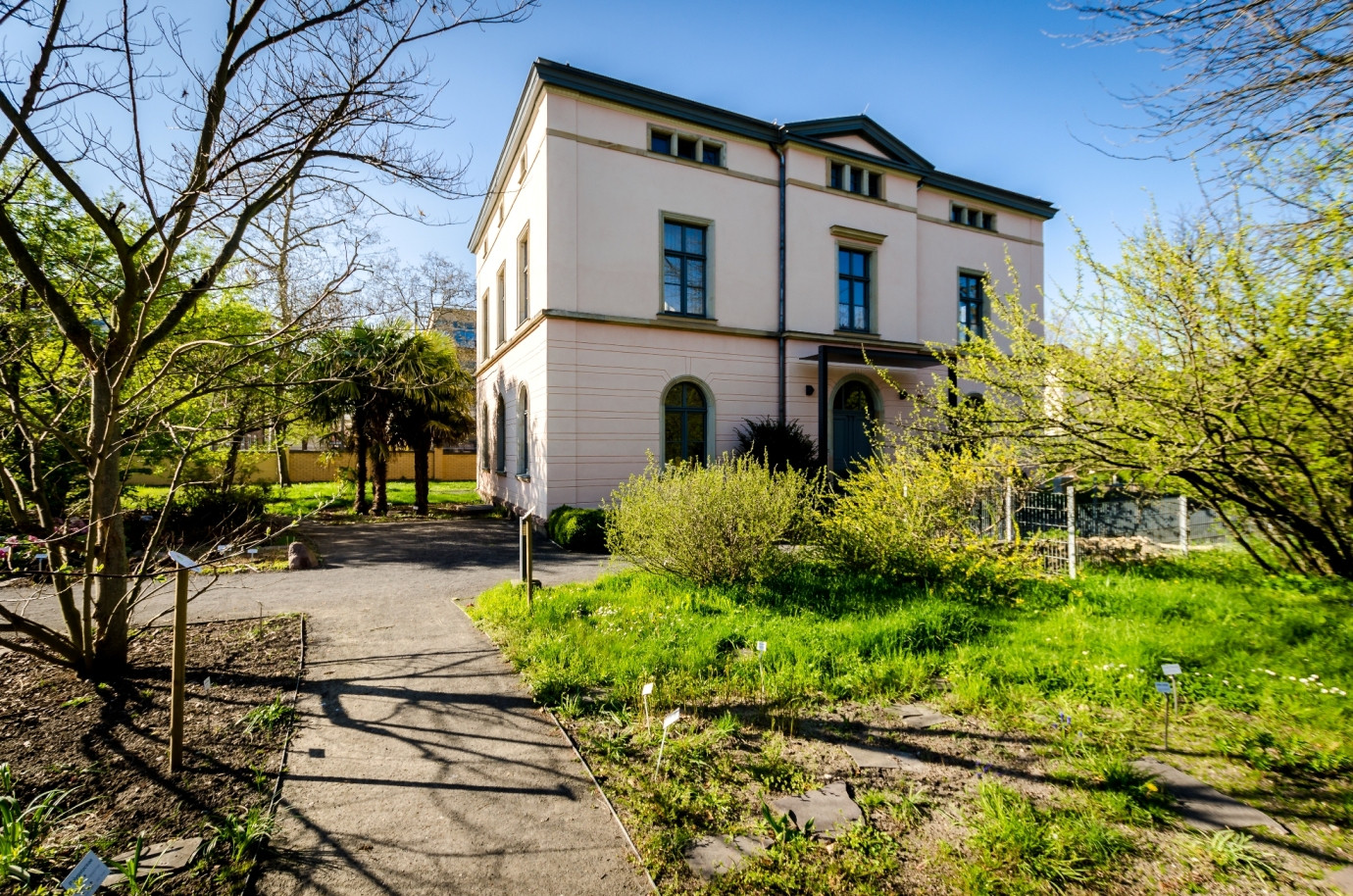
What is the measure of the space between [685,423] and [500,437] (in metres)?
6.31

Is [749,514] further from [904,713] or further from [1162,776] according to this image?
[1162,776]

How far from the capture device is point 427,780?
305cm

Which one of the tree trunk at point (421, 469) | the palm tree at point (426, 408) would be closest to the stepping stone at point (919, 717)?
the palm tree at point (426, 408)

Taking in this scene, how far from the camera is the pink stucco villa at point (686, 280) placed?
12320 millimetres

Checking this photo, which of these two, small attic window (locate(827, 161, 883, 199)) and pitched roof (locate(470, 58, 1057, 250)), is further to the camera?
small attic window (locate(827, 161, 883, 199))

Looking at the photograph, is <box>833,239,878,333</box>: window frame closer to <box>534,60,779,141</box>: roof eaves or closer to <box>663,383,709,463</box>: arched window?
<box>534,60,779,141</box>: roof eaves

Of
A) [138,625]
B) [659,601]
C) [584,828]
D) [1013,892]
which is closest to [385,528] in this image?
[138,625]

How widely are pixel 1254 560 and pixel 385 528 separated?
1450 cm

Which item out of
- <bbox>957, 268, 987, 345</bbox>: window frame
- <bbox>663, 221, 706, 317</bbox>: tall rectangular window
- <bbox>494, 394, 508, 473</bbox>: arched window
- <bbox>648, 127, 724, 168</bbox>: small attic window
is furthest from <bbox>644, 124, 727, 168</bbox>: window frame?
<bbox>957, 268, 987, 345</bbox>: window frame

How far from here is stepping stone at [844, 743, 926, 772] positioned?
317cm

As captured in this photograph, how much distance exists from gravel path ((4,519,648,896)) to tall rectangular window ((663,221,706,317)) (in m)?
9.35

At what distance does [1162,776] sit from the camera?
2.98 m

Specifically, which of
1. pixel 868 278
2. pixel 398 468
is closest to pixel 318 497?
pixel 398 468

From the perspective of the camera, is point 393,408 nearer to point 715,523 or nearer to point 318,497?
point 318,497
